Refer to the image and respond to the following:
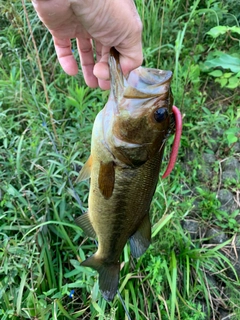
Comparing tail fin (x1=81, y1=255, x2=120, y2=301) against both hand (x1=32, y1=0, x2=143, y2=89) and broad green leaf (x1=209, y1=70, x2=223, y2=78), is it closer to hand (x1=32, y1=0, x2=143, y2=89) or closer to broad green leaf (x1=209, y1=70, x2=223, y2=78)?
hand (x1=32, y1=0, x2=143, y2=89)

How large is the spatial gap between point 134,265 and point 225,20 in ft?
9.16

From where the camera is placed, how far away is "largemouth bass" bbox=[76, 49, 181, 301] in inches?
56.9

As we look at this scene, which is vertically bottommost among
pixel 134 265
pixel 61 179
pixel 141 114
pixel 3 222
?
pixel 134 265

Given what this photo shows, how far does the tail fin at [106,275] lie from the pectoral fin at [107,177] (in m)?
0.43

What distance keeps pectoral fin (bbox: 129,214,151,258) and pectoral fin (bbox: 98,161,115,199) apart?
0.85 feet

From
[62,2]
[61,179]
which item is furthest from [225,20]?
[62,2]

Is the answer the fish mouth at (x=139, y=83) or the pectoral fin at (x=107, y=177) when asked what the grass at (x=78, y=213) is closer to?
the pectoral fin at (x=107, y=177)

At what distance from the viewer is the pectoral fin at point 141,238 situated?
66.7 inches

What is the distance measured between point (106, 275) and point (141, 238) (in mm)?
296

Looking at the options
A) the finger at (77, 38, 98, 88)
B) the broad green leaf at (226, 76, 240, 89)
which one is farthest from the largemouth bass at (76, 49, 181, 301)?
the broad green leaf at (226, 76, 240, 89)

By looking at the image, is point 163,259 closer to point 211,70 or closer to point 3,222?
point 3,222

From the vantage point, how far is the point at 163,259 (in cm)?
243

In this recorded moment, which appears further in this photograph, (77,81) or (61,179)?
(77,81)

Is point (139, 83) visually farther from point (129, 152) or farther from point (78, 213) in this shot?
point (78, 213)
